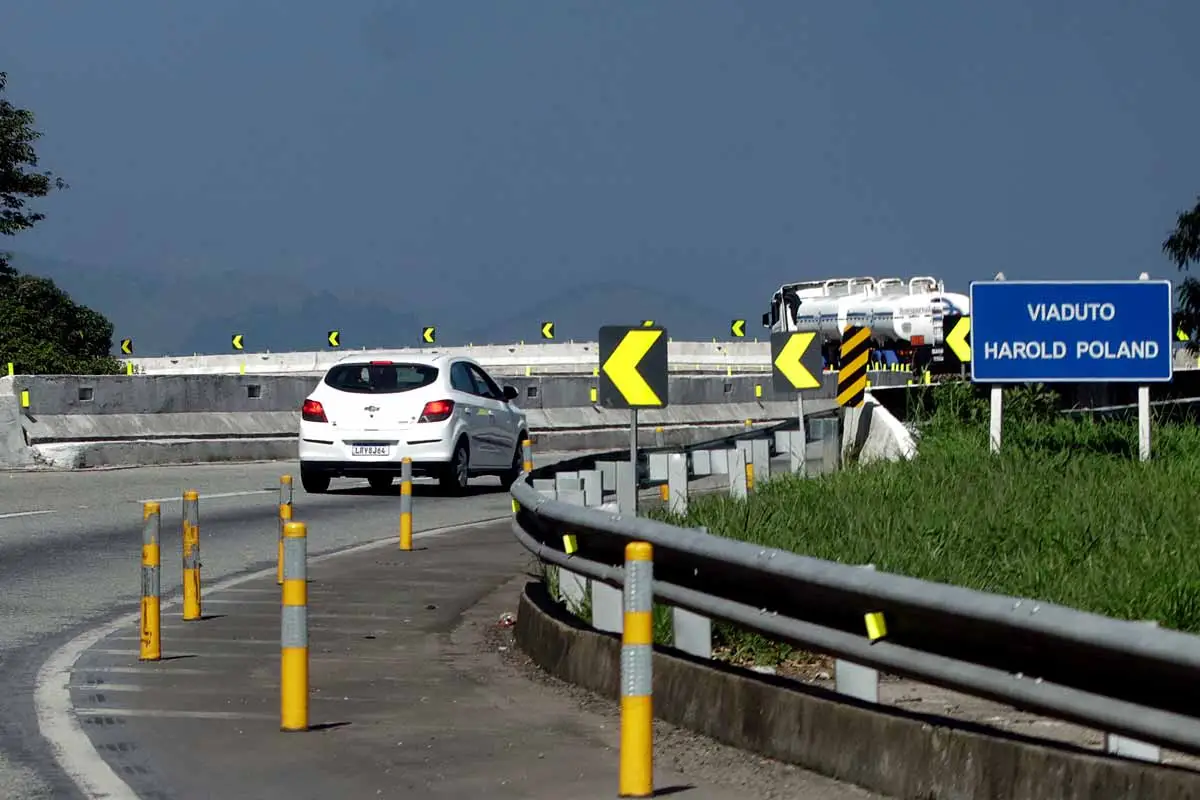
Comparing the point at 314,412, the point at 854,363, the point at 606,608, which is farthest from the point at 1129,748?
the point at 854,363

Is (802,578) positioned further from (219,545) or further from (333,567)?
(219,545)

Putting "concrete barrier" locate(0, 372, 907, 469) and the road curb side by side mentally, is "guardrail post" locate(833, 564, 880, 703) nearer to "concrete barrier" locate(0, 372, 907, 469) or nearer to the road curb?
the road curb

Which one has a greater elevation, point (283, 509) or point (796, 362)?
point (796, 362)

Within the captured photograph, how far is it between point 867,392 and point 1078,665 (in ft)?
61.3

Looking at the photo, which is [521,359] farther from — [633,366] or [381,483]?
[633,366]

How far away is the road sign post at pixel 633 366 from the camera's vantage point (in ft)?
53.1

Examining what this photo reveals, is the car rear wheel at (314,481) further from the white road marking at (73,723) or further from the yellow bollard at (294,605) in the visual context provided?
the yellow bollard at (294,605)

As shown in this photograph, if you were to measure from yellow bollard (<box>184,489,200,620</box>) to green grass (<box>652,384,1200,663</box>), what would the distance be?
116 inches

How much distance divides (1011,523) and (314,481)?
13993 millimetres

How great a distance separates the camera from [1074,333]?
17.7m

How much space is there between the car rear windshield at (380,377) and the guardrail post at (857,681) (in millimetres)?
16984

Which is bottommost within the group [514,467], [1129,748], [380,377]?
[514,467]

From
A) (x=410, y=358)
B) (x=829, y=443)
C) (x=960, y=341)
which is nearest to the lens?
(x=829, y=443)

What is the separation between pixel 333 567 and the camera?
16.9 m
